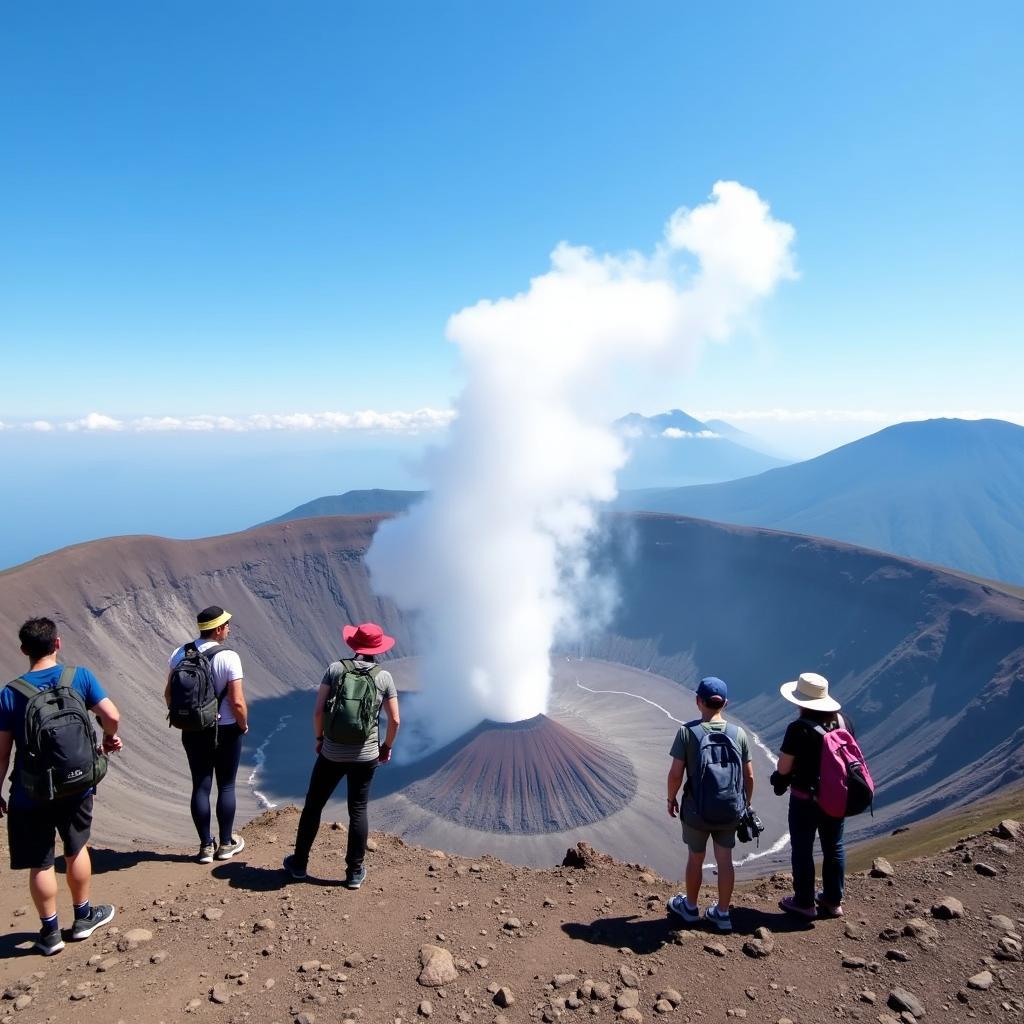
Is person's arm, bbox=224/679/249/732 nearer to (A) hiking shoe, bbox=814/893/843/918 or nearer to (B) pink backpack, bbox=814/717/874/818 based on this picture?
(B) pink backpack, bbox=814/717/874/818

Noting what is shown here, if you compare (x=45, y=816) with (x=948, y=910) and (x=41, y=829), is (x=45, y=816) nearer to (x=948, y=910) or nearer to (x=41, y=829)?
(x=41, y=829)

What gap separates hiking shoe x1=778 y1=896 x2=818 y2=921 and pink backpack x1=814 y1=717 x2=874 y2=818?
3.38 ft

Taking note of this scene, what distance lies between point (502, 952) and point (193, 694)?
4.08 metres

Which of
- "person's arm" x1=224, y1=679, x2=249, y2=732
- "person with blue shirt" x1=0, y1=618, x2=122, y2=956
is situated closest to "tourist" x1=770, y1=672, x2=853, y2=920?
"person's arm" x1=224, y1=679, x2=249, y2=732

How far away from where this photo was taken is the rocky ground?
16.5 feet

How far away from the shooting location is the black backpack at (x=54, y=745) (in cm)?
516

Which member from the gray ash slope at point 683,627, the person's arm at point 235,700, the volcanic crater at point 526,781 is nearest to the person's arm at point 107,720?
the person's arm at point 235,700

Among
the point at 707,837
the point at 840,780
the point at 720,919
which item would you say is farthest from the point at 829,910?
the point at 707,837

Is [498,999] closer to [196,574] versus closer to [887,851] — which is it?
[887,851]

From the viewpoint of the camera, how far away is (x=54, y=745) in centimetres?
519

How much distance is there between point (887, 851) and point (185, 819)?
3435 centimetres

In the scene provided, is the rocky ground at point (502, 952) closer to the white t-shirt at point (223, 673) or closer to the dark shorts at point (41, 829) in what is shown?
the dark shorts at point (41, 829)

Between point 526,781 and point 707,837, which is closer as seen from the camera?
point 707,837

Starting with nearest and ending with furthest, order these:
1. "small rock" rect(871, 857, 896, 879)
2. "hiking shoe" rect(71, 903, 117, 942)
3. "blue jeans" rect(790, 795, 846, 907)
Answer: "hiking shoe" rect(71, 903, 117, 942) → "blue jeans" rect(790, 795, 846, 907) → "small rock" rect(871, 857, 896, 879)
